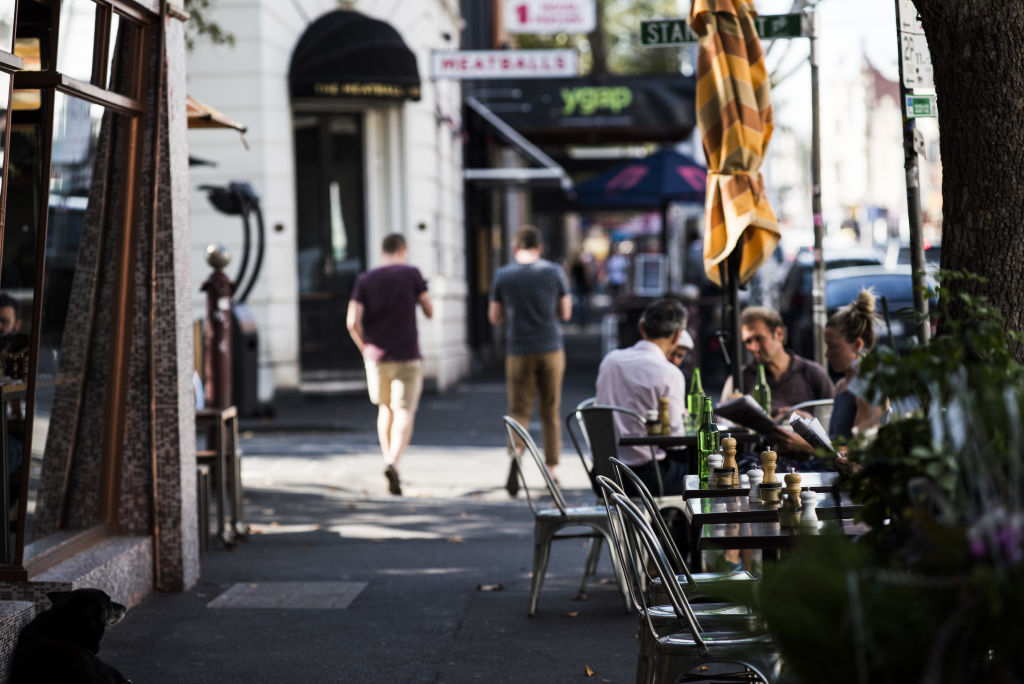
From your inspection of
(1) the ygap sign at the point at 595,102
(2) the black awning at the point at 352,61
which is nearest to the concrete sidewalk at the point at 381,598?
(2) the black awning at the point at 352,61

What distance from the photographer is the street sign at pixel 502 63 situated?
56.1ft

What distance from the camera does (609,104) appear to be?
81.5 ft

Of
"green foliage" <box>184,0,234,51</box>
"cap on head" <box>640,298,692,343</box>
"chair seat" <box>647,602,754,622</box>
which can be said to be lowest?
"chair seat" <box>647,602,754,622</box>

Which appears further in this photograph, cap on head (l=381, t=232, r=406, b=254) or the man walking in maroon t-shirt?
cap on head (l=381, t=232, r=406, b=254)

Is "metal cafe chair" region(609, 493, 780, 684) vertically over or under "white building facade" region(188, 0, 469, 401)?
under

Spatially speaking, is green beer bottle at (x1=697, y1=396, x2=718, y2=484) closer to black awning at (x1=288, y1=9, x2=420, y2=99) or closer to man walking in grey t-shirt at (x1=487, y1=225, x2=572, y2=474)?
man walking in grey t-shirt at (x1=487, y1=225, x2=572, y2=474)

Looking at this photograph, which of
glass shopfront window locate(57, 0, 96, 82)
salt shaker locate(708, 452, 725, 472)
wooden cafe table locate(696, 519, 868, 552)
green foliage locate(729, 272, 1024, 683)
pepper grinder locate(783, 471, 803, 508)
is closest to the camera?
green foliage locate(729, 272, 1024, 683)

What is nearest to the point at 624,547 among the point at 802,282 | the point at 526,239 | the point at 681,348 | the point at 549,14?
the point at 681,348

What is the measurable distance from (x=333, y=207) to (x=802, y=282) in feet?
19.9

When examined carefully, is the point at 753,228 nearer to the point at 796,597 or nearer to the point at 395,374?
the point at 395,374

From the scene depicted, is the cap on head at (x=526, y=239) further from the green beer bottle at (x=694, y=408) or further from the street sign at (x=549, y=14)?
the street sign at (x=549, y=14)

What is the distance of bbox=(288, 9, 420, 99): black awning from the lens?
55.7ft

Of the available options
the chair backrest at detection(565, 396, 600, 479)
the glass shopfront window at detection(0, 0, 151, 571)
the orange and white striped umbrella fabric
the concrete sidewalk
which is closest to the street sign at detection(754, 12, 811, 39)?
the orange and white striped umbrella fabric

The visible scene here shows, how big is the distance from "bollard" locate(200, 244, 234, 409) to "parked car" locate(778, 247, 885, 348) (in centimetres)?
593
